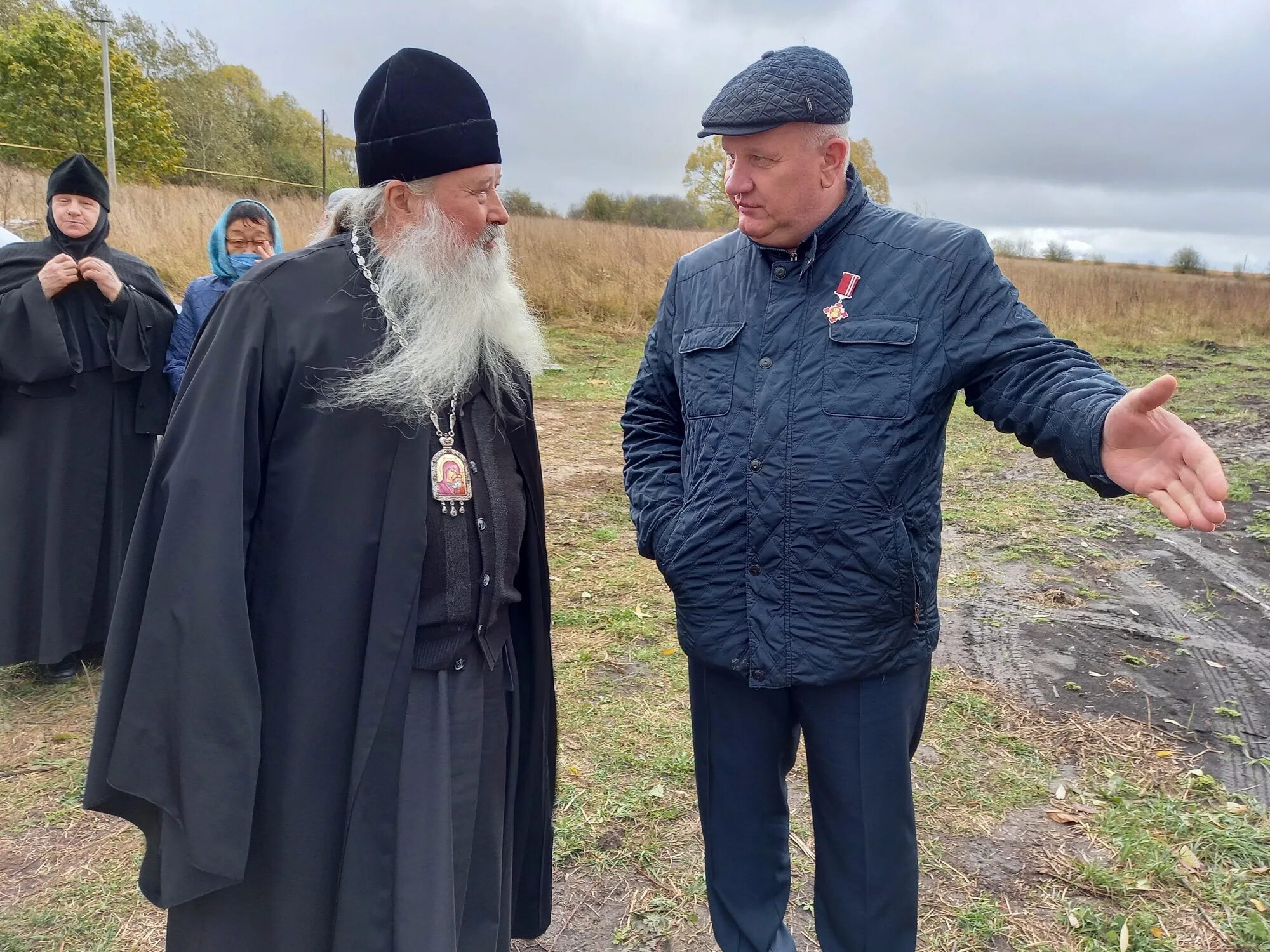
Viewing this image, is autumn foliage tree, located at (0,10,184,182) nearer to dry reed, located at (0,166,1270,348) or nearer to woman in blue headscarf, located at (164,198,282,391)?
dry reed, located at (0,166,1270,348)

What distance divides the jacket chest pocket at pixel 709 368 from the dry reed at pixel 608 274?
12.3 meters

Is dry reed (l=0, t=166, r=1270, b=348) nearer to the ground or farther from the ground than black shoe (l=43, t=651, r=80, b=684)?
farther from the ground

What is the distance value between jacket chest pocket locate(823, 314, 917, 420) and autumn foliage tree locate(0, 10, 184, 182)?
74.1ft

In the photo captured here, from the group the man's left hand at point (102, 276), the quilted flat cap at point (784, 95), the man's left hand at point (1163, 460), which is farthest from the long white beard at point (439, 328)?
the man's left hand at point (102, 276)

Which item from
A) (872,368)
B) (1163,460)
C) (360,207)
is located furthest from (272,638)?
(1163,460)

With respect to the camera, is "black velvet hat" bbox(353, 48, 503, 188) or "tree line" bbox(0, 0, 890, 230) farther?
"tree line" bbox(0, 0, 890, 230)

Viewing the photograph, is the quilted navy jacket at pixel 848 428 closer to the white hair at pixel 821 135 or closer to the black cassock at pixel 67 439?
the white hair at pixel 821 135

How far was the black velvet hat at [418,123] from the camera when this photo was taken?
188cm

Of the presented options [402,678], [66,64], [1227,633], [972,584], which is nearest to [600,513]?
[972,584]

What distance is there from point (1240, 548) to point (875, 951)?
517cm

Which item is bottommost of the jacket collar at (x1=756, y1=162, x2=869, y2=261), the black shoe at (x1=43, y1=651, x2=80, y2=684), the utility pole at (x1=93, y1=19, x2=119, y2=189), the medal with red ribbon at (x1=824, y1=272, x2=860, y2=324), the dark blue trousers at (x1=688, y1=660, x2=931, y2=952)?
the black shoe at (x1=43, y1=651, x2=80, y2=684)

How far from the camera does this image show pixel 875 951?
2006mm

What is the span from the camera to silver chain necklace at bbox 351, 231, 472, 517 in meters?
1.80

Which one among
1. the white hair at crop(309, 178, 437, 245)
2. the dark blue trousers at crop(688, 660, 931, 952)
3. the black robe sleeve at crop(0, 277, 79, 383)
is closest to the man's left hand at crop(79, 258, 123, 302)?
the black robe sleeve at crop(0, 277, 79, 383)
